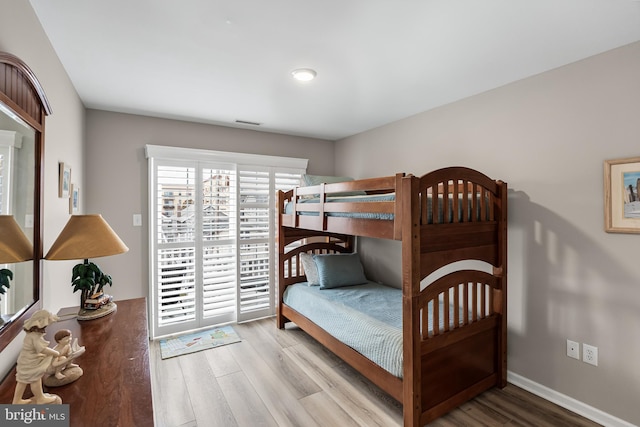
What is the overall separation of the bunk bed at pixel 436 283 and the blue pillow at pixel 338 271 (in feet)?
2.24

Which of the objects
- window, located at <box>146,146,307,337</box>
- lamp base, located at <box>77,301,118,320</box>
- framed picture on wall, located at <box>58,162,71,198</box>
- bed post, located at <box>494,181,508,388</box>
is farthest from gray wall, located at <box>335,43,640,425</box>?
framed picture on wall, located at <box>58,162,71,198</box>

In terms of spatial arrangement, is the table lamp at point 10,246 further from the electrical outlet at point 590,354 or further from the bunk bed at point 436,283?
the electrical outlet at point 590,354

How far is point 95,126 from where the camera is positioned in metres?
3.00

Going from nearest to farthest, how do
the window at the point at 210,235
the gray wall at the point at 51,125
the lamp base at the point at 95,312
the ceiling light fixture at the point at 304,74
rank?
the gray wall at the point at 51,125 < the lamp base at the point at 95,312 < the ceiling light fixture at the point at 304,74 < the window at the point at 210,235

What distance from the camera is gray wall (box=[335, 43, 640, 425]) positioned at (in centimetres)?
188

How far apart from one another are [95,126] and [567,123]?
397 centimetres

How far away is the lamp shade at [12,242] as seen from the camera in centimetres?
110

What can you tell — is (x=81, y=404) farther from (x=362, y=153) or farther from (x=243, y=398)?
(x=362, y=153)

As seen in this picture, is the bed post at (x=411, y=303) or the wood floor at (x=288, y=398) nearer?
the bed post at (x=411, y=303)

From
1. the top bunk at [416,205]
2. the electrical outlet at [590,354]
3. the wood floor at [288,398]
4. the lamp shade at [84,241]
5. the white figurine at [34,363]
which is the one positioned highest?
the top bunk at [416,205]

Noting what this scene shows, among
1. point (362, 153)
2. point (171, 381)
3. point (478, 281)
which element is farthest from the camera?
point (362, 153)

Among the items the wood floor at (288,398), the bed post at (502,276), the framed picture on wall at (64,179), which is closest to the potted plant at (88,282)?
the framed picture on wall at (64,179)

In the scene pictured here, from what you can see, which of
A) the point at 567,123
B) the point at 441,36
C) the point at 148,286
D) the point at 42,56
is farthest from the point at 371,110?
the point at 148,286

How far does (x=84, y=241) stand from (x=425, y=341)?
1.97 meters
